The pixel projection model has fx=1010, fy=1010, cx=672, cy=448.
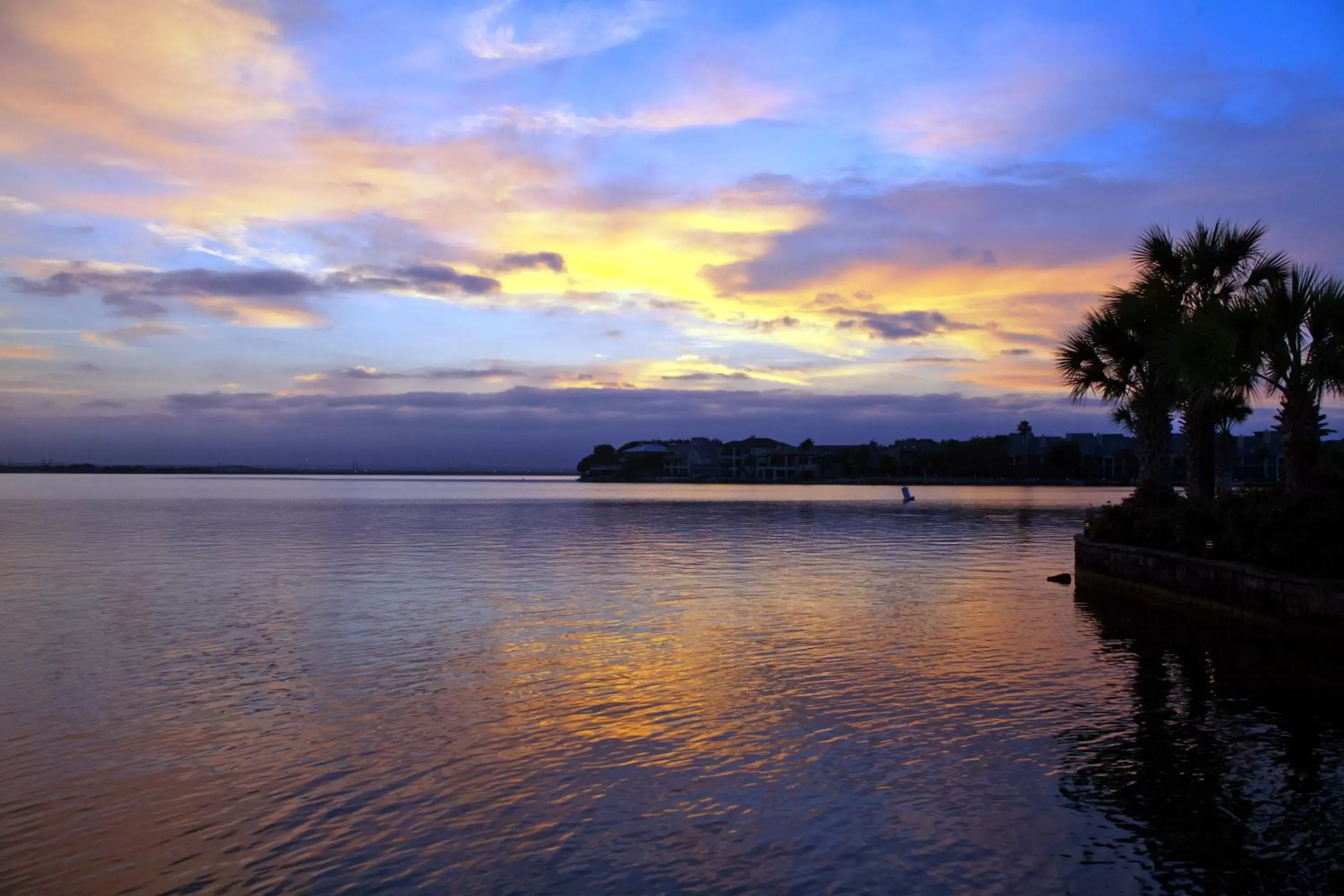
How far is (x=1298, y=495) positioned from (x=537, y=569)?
16894mm

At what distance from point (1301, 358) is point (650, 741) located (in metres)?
15.4

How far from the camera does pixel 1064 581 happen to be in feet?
78.7

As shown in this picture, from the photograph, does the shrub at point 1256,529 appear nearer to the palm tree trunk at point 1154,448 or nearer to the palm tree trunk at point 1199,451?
the palm tree trunk at point 1154,448

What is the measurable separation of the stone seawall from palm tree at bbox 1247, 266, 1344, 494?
2096 millimetres

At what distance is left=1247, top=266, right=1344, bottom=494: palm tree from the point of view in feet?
59.1

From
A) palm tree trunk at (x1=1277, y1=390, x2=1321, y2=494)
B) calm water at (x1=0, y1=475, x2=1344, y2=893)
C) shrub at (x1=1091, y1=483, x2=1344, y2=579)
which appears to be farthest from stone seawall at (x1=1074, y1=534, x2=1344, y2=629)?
palm tree trunk at (x1=1277, y1=390, x2=1321, y2=494)

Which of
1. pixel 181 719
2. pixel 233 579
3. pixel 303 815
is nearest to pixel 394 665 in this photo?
pixel 181 719

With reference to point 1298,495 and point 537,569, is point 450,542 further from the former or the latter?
point 1298,495

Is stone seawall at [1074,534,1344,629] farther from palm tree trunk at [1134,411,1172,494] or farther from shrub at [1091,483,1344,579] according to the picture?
palm tree trunk at [1134,411,1172,494]

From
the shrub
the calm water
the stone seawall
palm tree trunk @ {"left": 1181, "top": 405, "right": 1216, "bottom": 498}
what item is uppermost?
palm tree trunk @ {"left": 1181, "top": 405, "right": 1216, "bottom": 498}

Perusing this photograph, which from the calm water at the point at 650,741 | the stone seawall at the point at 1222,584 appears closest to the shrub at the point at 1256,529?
the stone seawall at the point at 1222,584

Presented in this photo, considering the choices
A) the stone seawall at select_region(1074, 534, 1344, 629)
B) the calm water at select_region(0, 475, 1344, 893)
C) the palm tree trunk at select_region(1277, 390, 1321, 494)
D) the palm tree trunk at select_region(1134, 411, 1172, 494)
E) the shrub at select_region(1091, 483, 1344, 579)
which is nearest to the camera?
the calm water at select_region(0, 475, 1344, 893)

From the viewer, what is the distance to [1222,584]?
17.9 metres

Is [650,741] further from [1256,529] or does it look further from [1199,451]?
[1199,451]
